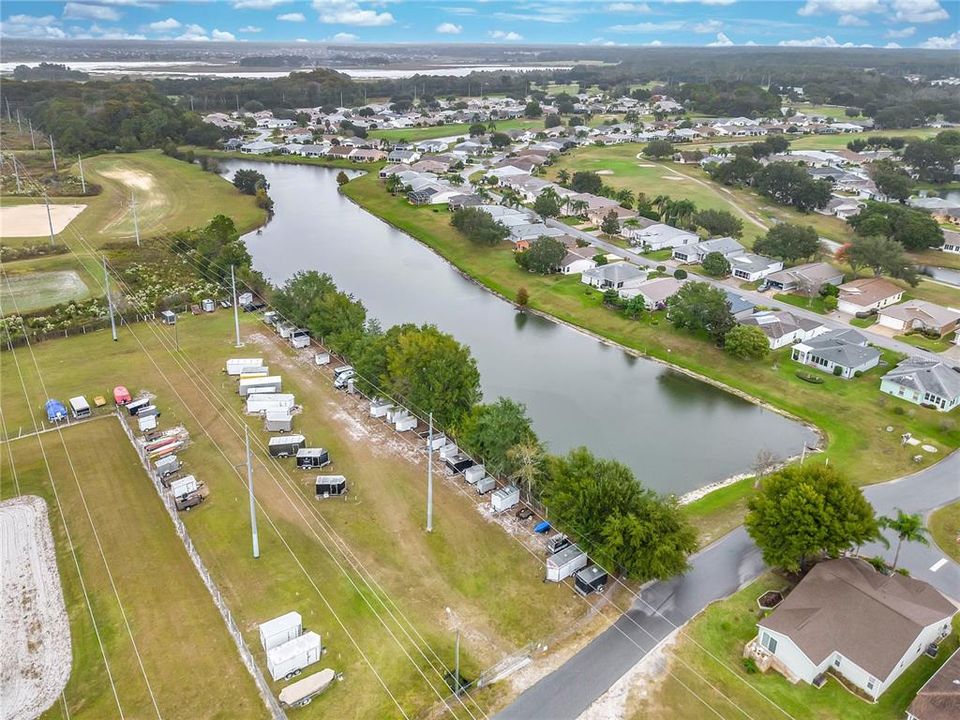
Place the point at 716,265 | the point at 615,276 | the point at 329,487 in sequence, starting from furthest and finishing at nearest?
the point at 716,265 < the point at 615,276 < the point at 329,487

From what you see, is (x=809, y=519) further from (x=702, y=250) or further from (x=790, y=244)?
(x=702, y=250)

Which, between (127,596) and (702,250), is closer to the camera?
(127,596)

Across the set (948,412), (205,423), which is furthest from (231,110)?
(948,412)

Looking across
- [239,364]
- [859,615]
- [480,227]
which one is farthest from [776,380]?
[480,227]

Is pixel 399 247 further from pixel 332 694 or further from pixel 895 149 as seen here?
pixel 895 149

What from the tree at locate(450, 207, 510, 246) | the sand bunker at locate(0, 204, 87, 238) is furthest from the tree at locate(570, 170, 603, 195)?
the sand bunker at locate(0, 204, 87, 238)

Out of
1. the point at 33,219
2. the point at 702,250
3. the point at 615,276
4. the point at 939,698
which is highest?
the point at 702,250

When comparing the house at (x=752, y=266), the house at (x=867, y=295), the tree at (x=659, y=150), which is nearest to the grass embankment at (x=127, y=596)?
the house at (x=867, y=295)

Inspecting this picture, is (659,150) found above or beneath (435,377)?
above
